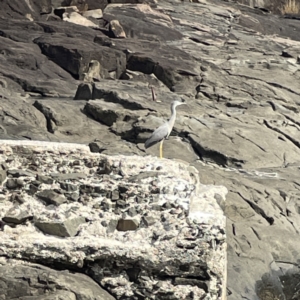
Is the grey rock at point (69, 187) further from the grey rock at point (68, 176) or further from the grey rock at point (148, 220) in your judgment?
the grey rock at point (148, 220)

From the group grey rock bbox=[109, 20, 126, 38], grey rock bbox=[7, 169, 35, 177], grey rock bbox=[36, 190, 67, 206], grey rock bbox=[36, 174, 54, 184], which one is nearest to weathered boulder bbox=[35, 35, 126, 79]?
grey rock bbox=[109, 20, 126, 38]

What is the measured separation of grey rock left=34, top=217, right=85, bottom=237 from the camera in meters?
6.79

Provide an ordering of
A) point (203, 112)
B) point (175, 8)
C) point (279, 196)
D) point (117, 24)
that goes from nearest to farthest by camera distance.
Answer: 1. point (279, 196)
2. point (203, 112)
3. point (117, 24)
4. point (175, 8)

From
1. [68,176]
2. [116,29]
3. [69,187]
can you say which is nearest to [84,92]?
[116,29]

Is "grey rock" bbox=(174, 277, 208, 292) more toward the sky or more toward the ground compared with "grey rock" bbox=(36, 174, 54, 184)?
Result: more toward the ground

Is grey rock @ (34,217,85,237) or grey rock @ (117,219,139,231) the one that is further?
grey rock @ (117,219,139,231)

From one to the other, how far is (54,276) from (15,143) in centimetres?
239

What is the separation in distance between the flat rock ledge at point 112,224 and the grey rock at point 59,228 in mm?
10

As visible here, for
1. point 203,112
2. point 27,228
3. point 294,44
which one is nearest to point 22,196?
point 27,228

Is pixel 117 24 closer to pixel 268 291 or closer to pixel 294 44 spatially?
pixel 294 44

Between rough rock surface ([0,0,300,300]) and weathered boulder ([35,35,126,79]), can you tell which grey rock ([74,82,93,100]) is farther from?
weathered boulder ([35,35,126,79])

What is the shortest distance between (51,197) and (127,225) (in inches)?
36.1

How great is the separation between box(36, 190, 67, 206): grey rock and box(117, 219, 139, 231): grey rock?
2.45 ft

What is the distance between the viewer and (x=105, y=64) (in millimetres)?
22359
